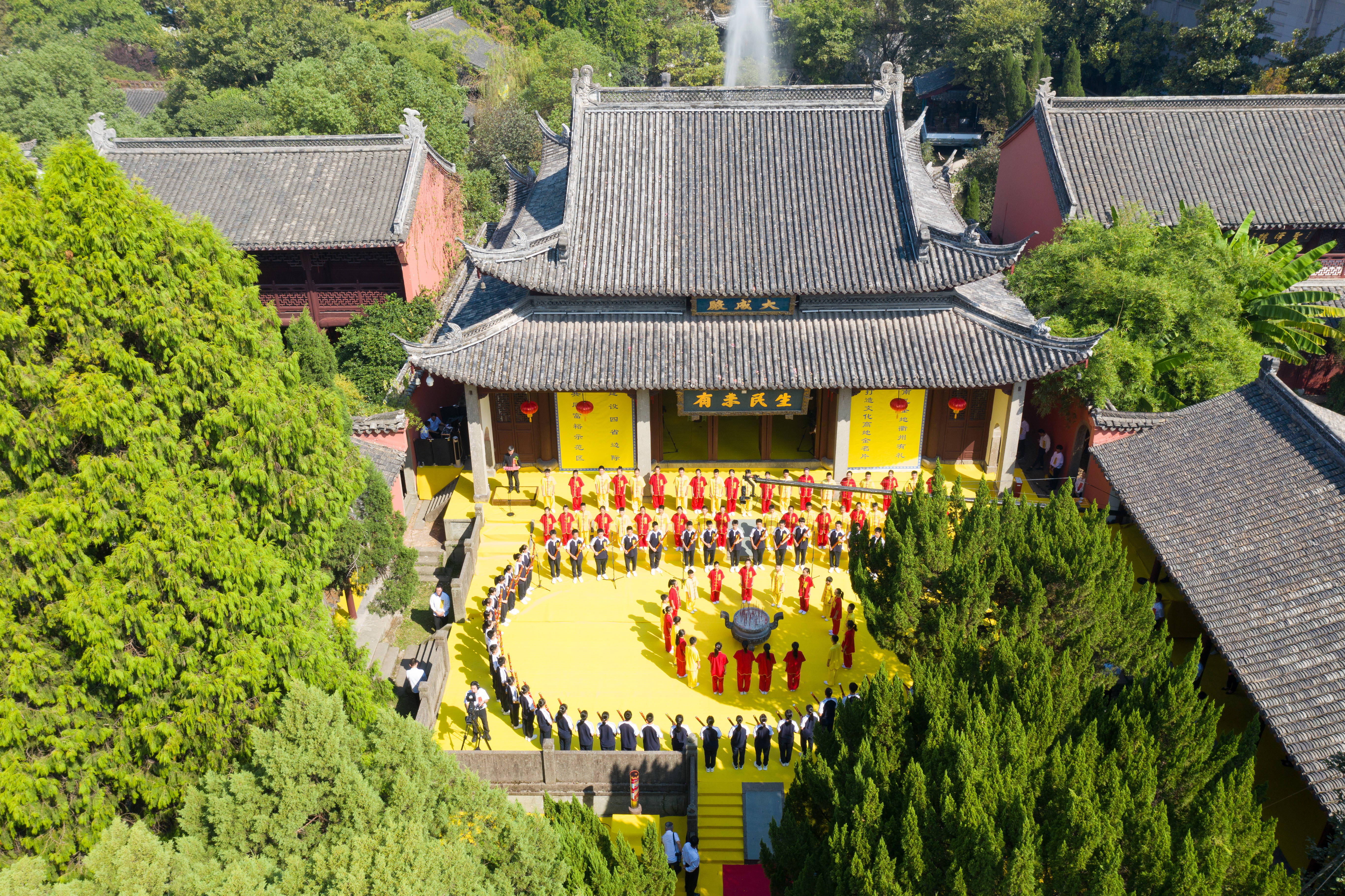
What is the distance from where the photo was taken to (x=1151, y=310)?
22547 millimetres

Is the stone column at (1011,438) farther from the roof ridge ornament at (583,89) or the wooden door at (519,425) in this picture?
the roof ridge ornament at (583,89)

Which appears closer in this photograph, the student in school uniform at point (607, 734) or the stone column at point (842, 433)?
the student in school uniform at point (607, 734)

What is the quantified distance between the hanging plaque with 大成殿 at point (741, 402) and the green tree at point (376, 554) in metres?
7.83

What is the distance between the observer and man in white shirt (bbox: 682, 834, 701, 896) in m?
14.9

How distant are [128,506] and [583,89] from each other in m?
18.1

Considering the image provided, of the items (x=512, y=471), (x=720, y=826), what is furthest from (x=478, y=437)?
(x=720, y=826)

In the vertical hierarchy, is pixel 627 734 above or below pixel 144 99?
above

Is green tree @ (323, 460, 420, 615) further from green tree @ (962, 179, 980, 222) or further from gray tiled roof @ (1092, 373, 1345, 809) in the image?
green tree @ (962, 179, 980, 222)

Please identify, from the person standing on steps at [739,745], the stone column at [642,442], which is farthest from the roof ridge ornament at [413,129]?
the person standing on steps at [739,745]

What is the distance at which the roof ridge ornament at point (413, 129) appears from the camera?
30578 mm

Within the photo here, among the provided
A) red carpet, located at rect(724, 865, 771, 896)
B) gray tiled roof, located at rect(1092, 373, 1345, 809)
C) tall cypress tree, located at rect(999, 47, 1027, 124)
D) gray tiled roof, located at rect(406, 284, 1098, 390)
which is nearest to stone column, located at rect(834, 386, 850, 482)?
gray tiled roof, located at rect(406, 284, 1098, 390)

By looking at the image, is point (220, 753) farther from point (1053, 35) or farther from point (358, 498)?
point (1053, 35)

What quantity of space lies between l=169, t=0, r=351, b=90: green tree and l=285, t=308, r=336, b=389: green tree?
33.9 meters

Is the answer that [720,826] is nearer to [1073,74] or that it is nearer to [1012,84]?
[1012,84]
